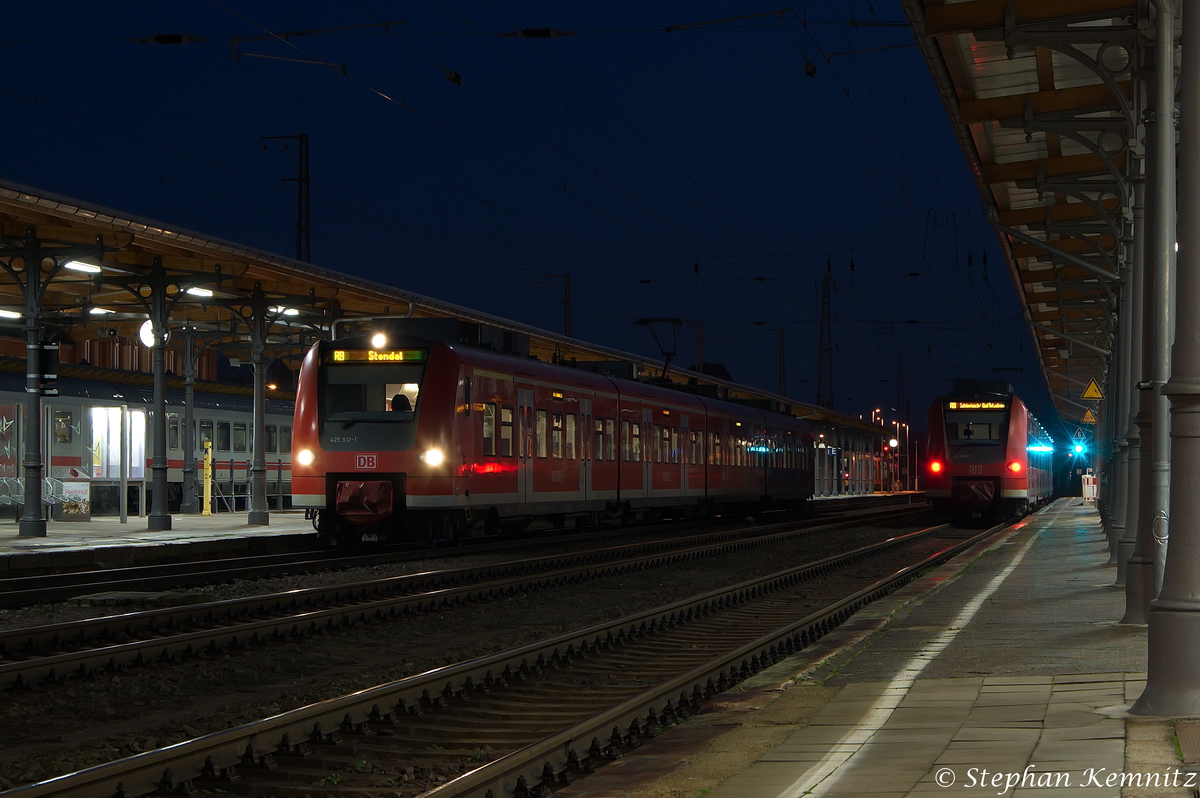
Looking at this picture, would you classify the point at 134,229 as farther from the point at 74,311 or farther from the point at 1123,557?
the point at 1123,557

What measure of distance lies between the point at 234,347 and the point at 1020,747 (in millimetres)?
31128

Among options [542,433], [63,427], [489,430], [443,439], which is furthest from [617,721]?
Answer: [63,427]

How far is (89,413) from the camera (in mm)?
31547

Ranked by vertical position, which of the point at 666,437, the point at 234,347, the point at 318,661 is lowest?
the point at 318,661

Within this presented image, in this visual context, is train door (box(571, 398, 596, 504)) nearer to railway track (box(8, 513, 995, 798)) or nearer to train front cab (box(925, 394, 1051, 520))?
railway track (box(8, 513, 995, 798))

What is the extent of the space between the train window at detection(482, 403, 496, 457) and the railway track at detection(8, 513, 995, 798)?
7.80 m

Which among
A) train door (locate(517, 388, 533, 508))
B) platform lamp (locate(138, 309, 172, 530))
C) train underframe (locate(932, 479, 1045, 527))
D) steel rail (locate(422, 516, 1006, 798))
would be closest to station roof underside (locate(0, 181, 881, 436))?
platform lamp (locate(138, 309, 172, 530))

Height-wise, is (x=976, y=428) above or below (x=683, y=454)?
above

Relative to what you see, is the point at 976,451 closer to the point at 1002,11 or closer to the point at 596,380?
the point at 596,380

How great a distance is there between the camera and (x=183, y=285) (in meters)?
24.6

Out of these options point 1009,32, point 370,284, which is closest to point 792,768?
point 1009,32

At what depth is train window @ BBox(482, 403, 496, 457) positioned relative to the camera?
66.5 ft

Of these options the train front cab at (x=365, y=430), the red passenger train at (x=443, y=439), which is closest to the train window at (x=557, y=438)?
the red passenger train at (x=443, y=439)

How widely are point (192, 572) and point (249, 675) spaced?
820 centimetres
